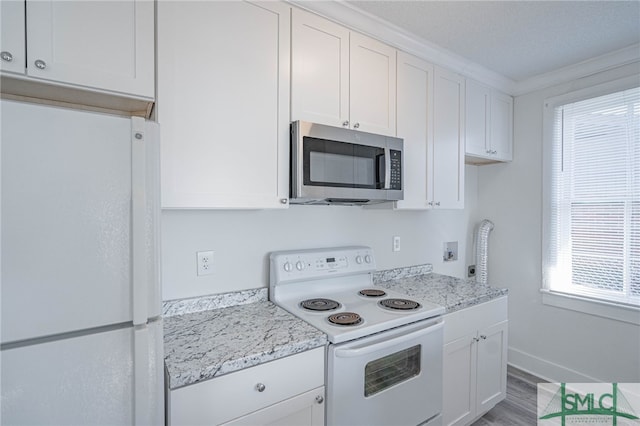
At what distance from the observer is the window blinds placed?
2.17 m

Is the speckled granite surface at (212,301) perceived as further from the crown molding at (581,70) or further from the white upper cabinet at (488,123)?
the crown molding at (581,70)

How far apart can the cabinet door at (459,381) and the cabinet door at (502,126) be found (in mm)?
1625

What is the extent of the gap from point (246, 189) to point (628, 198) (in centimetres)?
260

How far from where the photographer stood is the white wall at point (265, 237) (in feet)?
5.13

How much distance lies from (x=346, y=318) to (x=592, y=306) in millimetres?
2127

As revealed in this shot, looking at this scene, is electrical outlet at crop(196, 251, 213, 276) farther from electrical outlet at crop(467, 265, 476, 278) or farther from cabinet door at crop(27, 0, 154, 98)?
electrical outlet at crop(467, 265, 476, 278)

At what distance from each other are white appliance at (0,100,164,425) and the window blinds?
9.57 ft

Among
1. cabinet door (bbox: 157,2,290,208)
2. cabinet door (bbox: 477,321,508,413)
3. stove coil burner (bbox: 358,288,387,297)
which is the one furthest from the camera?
cabinet door (bbox: 477,321,508,413)

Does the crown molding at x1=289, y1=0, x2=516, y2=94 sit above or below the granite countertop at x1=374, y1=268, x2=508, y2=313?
above

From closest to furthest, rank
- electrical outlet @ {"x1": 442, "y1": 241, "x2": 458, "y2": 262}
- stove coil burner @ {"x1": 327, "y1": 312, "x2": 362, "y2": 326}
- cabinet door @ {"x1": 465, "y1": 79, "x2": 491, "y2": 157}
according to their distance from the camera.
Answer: stove coil burner @ {"x1": 327, "y1": 312, "x2": 362, "y2": 326} → cabinet door @ {"x1": 465, "y1": 79, "x2": 491, "y2": 157} → electrical outlet @ {"x1": 442, "y1": 241, "x2": 458, "y2": 262}

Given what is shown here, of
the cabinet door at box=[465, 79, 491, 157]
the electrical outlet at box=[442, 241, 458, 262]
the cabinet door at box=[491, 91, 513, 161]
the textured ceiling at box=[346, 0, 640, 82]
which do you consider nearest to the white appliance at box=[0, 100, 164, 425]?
the textured ceiling at box=[346, 0, 640, 82]

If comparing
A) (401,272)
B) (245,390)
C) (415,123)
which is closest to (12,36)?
(245,390)

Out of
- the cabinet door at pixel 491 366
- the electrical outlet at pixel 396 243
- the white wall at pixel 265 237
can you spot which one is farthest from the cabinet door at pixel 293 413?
the electrical outlet at pixel 396 243

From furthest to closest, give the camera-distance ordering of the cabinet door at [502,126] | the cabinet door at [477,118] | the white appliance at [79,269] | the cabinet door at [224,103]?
the cabinet door at [502,126]
the cabinet door at [477,118]
the cabinet door at [224,103]
the white appliance at [79,269]
